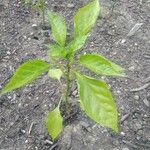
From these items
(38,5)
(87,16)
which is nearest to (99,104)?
(87,16)

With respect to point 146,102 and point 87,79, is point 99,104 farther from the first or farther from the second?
point 146,102

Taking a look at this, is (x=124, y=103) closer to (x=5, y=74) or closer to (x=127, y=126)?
(x=127, y=126)

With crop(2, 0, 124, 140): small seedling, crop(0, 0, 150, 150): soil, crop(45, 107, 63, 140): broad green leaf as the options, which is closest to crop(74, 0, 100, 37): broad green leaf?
crop(2, 0, 124, 140): small seedling

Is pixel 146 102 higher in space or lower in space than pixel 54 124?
lower

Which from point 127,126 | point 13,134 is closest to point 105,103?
point 127,126

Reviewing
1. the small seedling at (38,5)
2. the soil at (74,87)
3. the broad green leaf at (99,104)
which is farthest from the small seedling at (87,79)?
the small seedling at (38,5)

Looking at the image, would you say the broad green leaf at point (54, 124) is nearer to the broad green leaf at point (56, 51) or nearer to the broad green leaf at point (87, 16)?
the broad green leaf at point (56, 51)
